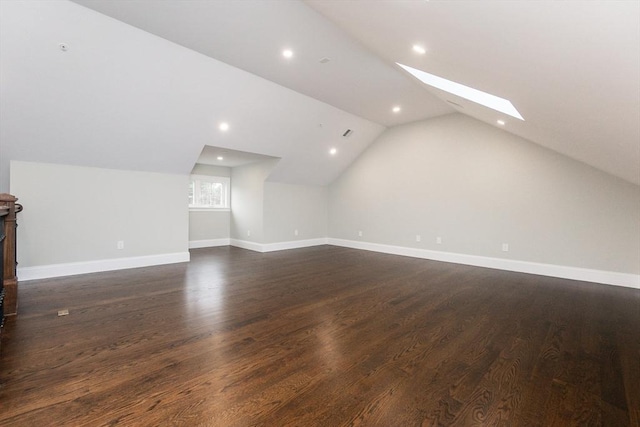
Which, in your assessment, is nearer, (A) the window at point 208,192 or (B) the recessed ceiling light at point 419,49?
(B) the recessed ceiling light at point 419,49

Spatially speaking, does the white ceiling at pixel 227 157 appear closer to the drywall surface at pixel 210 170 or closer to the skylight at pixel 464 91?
the drywall surface at pixel 210 170

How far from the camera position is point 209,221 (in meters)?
7.25

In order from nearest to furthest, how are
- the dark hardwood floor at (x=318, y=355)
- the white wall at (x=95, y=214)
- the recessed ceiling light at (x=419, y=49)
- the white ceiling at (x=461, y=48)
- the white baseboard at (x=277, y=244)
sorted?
1. the white ceiling at (x=461, y=48)
2. the dark hardwood floor at (x=318, y=355)
3. the recessed ceiling light at (x=419, y=49)
4. the white wall at (x=95, y=214)
5. the white baseboard at (x=277, y=244)

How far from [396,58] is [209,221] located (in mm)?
5927

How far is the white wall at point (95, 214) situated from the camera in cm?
391

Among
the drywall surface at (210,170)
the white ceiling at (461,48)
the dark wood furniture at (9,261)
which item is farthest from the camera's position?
the drywall surface at (210,170)

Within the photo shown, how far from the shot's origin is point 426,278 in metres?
4.27

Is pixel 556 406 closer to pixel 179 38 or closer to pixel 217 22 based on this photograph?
pixel 217 22

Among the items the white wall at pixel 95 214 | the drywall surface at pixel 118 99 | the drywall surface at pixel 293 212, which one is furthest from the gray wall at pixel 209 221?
the drywall surface at pixel 118 99

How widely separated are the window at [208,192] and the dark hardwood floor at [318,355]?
3.61 m

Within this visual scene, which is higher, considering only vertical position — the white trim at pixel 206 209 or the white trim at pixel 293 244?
the white trim at pixel 206 209

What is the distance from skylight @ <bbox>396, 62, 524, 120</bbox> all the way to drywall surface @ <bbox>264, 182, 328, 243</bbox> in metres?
4.11

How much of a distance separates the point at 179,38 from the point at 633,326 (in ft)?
17.7

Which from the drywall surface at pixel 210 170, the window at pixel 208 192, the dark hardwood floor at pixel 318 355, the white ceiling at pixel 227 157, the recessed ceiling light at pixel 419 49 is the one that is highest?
the recessed ceiling light at pixel 419 49
